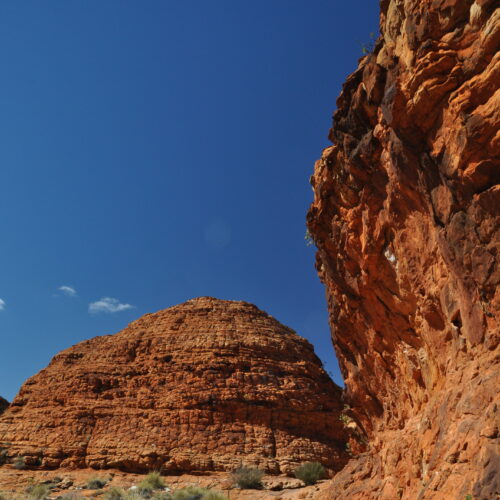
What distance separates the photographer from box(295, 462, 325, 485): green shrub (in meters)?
26.2

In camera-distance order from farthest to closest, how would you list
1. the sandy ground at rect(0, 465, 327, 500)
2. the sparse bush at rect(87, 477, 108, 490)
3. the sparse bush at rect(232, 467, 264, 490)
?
1. the sparse bush at rect(87, 477, 108, 490)
2. the sparse bush at rect(232, 467, 264, 490)
3. the sandy ground at rect(0, 465, 327, 500)

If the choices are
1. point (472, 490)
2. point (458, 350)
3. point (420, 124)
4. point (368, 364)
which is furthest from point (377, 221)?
point (472, 490)

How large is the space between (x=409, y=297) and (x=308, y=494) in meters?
13.9

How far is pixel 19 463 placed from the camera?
3027cm

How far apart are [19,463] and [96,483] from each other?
8.22 metres

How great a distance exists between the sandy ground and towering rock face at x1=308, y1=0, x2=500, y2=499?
15.7 meters

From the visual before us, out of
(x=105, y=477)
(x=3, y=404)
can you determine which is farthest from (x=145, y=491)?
(x=3, y=404)

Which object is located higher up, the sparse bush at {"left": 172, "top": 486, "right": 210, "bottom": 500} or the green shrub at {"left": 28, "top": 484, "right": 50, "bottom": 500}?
the green shrub at {"left": 28, "top": 484, "right": 50, "bottom": 500}

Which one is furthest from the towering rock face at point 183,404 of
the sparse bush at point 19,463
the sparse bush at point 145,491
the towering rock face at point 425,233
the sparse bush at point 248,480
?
the towering rock face at point 425,233

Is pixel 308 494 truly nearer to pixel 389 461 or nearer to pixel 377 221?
pixel 389 461

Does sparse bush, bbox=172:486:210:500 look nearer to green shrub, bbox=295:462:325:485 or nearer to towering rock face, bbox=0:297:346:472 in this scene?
towering rock face, bbox=0:297:346:472

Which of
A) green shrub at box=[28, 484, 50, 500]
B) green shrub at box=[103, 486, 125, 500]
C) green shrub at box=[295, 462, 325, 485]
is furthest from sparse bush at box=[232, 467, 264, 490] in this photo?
green shrub at box=[28, 484, 50, 500]

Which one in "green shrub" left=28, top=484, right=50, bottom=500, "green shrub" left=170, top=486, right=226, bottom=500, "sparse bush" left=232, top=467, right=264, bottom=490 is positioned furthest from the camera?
Answer: "sparse bush" left=232, top=467, right=264, bottom=490

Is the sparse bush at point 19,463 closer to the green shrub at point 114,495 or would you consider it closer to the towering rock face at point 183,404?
the towering rock face at point 183,404
